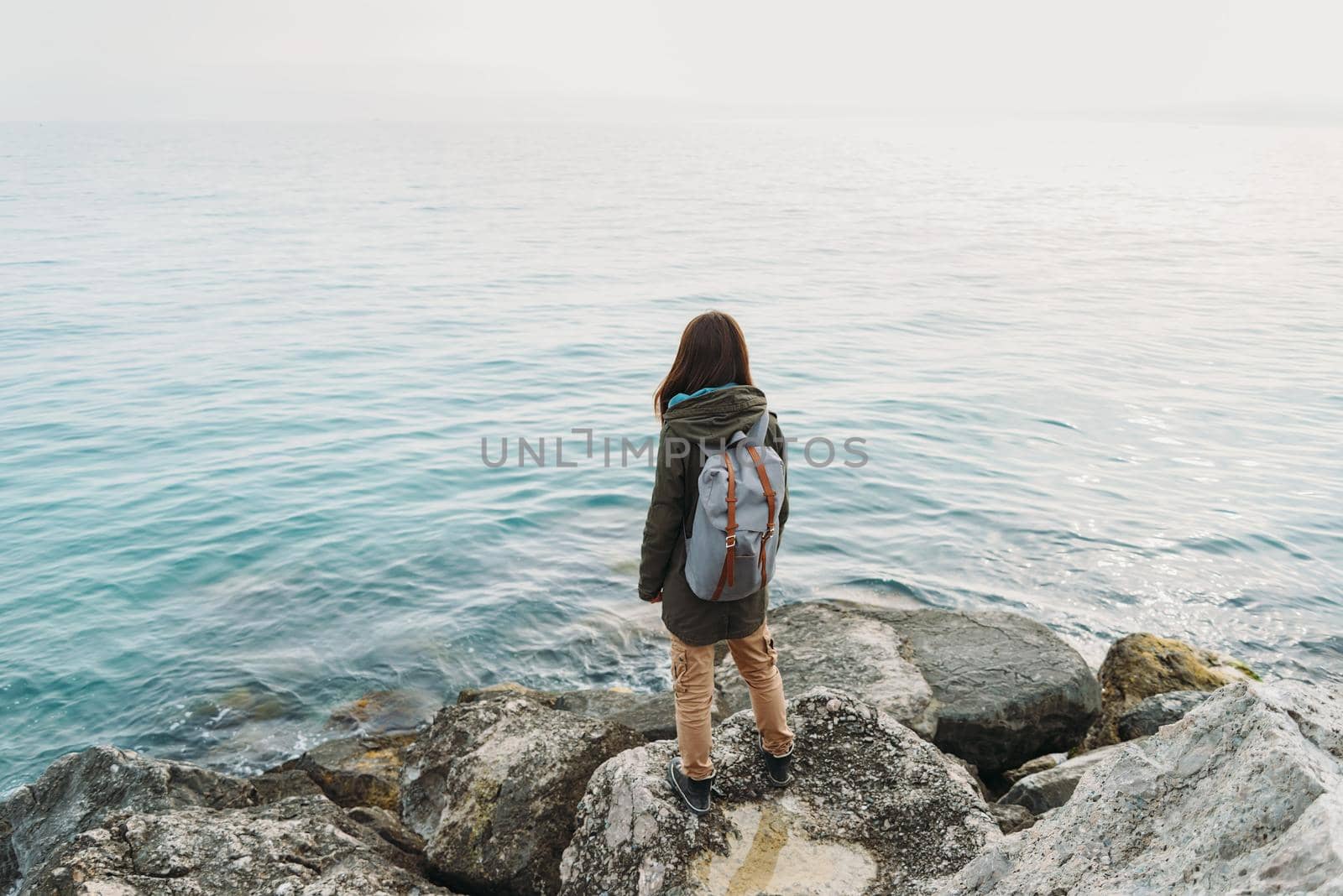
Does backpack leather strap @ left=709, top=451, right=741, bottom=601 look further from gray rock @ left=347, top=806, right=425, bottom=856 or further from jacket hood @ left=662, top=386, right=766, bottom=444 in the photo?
gray rock @ left=347, top=806, right=425, bottom=856

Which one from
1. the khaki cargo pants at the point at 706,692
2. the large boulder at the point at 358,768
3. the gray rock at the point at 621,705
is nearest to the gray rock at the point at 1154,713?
the gray rock at the point at 621,705

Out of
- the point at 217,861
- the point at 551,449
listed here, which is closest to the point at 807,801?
the point at 217,861

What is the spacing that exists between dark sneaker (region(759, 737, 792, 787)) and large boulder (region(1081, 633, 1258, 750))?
146 inches

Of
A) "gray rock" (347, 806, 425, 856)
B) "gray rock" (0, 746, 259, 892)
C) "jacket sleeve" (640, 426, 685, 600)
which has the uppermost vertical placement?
"jacket sleeve" (640, 426, 685, 600)

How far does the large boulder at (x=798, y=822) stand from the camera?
4562 millimetres

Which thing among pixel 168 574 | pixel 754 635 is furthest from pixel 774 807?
pixel 168 574

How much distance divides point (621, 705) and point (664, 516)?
3677 mm

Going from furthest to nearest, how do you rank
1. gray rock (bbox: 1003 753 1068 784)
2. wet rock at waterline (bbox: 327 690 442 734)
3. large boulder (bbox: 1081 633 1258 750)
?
wet rock at waterline (bbox: 327 690 442 734)
large boulder (bbox: 1081 633 1258 750)
gray rock (bbox: 1003 753 1068 784)

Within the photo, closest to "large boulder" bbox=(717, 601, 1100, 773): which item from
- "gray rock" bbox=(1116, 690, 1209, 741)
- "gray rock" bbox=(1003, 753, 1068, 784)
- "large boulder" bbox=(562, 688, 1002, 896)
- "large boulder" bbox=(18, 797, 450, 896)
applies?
"gray rock" bbox=(1003, 753, 1068, 784)

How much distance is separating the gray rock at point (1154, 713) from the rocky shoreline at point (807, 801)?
0.8 inches

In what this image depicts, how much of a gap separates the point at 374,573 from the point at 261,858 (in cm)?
732

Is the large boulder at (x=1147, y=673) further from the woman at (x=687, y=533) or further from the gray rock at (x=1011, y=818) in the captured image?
the woman at (x=687, y=533)

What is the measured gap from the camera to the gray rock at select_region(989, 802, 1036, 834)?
5555 millimetres

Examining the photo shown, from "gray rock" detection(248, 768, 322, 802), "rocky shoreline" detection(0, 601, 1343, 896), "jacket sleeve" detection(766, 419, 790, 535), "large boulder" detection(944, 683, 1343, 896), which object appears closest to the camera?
"large boulder" detection(944, 683, 1343, 896)
